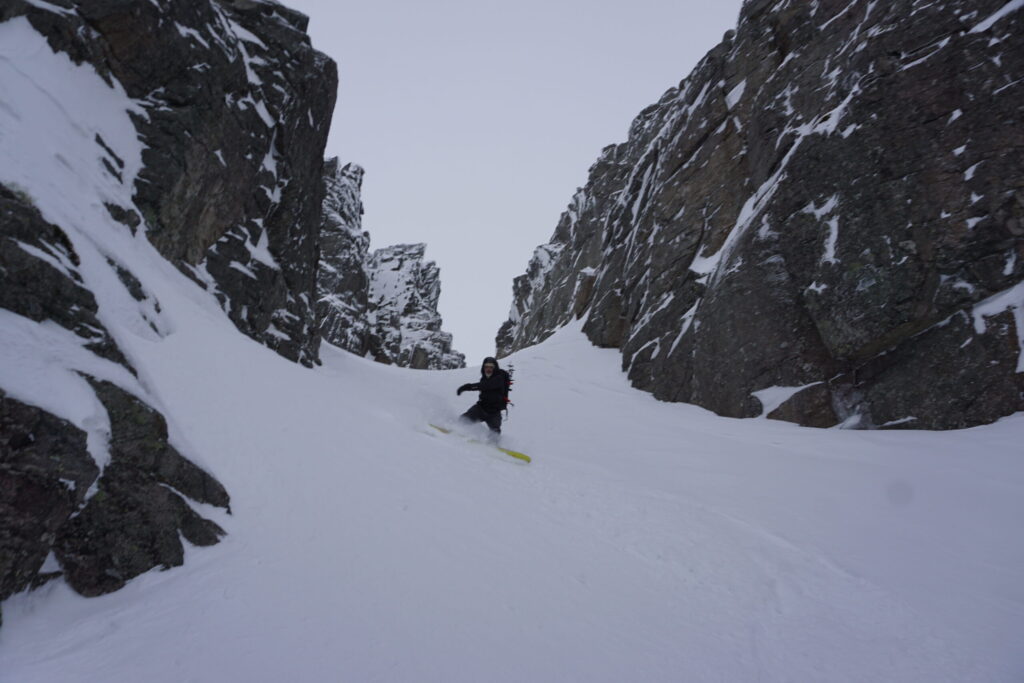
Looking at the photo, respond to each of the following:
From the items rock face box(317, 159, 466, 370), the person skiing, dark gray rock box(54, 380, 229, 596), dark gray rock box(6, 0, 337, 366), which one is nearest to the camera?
dark gray rock box(54, 380, 229, 596)

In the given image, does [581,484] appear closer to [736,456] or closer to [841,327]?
[736,456]

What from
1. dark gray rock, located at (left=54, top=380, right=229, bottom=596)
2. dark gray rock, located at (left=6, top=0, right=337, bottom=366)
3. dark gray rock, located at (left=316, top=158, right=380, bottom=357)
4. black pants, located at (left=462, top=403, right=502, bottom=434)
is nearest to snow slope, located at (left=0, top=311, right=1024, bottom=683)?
dark gray rock, located at (left=54, top=380, right=229, bottom=596)

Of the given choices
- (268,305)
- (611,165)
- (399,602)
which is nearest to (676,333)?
(268,305)

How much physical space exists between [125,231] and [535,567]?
12.2 meters

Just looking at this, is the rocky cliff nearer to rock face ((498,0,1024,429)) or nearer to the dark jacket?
the dark jacket

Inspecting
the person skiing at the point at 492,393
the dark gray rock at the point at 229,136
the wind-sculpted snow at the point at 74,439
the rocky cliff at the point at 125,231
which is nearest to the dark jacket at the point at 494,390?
the person skiing at the point at 492,393

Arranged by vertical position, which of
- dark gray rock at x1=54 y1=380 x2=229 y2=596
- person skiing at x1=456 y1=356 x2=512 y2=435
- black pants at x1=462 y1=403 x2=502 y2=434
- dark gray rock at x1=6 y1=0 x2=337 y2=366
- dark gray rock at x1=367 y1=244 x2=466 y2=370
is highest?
dark gray rock at x1=367 y1=244 x2=466 y2=370

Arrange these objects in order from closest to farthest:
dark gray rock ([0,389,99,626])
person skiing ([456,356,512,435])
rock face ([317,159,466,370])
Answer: dark gray rock ([0,389,99,626]) → person skiing ([456,356,512,435]) → rock face ([317,159,466,370])

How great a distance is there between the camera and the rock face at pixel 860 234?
10406 millimetres

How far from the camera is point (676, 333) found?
18453 millimetres

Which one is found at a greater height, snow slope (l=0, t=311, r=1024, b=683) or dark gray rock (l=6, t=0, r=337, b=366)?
dark gray rock (l=6, t=0, r=337, b=366)

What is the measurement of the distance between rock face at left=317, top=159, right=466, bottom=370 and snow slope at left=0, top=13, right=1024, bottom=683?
46.1 meters

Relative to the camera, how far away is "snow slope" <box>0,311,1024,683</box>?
2924 mm

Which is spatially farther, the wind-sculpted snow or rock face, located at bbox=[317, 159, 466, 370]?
rock face, located at bbox=[317, 159, 466, 370]
